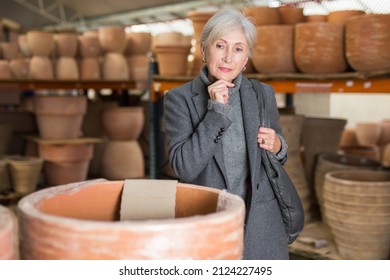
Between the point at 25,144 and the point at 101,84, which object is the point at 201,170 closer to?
the point at 101,84

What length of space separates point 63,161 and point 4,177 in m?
0.49

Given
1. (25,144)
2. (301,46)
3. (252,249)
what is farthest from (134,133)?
(252,249)

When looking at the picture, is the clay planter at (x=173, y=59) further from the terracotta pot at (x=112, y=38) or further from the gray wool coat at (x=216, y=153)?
the gray wool coat at (x=216, y=153)

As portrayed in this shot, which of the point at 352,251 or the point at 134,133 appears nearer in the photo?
the point at 352,251

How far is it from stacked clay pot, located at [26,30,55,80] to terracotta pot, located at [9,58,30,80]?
0.16 m

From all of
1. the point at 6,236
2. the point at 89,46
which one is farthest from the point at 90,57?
the point at 6,236

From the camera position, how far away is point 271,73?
2729mm

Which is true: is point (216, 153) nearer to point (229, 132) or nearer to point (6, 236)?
point (229, 132)

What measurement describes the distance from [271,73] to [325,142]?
718 millimetres

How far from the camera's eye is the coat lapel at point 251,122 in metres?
1.29

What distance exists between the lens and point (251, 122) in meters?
1.31

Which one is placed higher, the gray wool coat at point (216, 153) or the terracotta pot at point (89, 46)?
the terracotta pot at point (89, 46)

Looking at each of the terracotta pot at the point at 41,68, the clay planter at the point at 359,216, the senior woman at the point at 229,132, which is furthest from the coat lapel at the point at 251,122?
the terracotta pot at the point at 41,68

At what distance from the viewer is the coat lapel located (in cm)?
129
